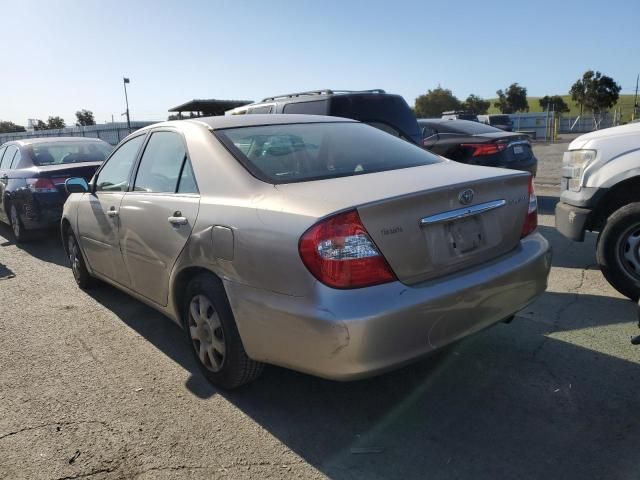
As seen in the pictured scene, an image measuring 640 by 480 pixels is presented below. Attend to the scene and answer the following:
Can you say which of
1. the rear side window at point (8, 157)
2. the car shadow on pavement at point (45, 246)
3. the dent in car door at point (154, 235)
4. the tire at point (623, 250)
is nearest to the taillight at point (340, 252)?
the dent in car door at point (154, 235)

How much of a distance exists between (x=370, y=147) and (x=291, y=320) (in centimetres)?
152

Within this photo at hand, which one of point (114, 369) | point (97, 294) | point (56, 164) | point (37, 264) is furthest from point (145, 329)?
point (56, 164)

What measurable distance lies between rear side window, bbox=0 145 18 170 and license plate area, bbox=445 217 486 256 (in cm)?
784

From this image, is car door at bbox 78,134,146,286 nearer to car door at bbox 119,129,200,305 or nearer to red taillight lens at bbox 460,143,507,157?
car door at bbox 119,129,200,305

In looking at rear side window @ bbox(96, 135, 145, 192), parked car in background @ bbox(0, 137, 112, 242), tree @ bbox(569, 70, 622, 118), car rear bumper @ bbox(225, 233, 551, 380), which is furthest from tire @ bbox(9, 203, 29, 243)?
tree @ bbox(569, 70, 622, 118)

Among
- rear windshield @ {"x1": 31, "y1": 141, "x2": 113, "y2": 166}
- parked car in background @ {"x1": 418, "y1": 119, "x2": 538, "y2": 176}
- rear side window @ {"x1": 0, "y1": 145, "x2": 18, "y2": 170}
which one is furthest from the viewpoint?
rear side window @ {"x1": 0, "y1": 145, "x2": 18, "y2": 170}

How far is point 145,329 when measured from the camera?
A: 4301 mm

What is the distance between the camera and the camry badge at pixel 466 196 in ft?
8.92

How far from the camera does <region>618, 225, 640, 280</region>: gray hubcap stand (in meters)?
4.30

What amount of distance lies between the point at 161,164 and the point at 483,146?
19.1 feet

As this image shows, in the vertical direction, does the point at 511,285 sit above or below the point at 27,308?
above

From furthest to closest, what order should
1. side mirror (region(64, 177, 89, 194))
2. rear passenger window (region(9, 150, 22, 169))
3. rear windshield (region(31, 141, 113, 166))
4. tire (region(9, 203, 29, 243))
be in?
1. rear passenger window (region(9, 150, 22, 169))
2. rear windshield (region(31, 141, 113, 166))
3. tire (region(9, 203, 29, 243))
4. side mirror (region(64, 177, 89, 194))

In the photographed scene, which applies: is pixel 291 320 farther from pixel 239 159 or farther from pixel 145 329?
pixel 145 329

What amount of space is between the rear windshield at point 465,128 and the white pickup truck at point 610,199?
3.97 metres
